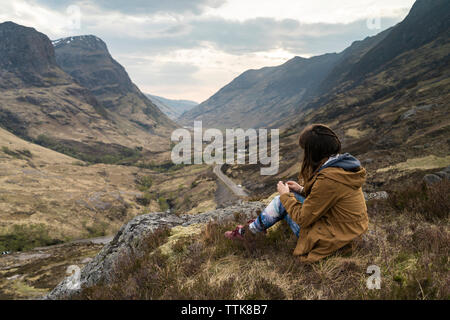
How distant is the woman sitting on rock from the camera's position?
3514mm

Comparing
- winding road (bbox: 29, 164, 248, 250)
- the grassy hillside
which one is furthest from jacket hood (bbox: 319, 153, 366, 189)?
the grassy hillside

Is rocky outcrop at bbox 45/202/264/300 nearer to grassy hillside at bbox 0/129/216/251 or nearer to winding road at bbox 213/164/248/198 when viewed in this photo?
winding road at bbox 213/164/248/198

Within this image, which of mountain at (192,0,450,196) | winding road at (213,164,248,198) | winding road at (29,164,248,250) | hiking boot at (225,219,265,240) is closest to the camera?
hiking boot at (225,219,265,240)

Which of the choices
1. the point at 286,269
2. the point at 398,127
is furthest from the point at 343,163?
the point at 398,127

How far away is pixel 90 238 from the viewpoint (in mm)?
86125

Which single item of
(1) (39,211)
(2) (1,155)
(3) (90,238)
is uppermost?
(2) (1,155)

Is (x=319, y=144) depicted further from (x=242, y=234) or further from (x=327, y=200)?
(x=242, y=234)

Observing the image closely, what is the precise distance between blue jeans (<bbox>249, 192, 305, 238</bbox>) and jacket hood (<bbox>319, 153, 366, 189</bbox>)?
3.43 feet

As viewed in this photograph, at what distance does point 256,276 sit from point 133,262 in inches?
113

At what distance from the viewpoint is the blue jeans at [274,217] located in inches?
178

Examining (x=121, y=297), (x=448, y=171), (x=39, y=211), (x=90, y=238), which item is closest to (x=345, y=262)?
(x=121, y=297)

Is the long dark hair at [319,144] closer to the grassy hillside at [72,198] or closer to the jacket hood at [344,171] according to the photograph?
the jacket hood at [344,171]

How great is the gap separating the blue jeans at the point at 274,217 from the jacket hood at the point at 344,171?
1046mm
